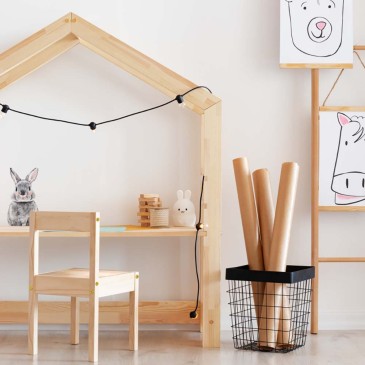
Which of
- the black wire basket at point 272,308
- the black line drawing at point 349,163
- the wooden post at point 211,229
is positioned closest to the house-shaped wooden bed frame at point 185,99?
the wooden post at point 211,229

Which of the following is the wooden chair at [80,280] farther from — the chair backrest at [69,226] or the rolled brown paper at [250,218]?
the rolled brown paper at [250,218]

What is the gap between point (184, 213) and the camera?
3.67 m

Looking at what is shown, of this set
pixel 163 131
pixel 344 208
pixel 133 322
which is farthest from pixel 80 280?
pixel 344 208

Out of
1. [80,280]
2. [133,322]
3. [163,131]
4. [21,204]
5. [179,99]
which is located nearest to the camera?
[80,280]

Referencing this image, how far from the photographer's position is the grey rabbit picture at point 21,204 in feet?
11.9

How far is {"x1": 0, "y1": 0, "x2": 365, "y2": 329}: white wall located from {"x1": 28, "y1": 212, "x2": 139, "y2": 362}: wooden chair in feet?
2.00

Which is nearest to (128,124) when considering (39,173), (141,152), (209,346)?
(141,152)

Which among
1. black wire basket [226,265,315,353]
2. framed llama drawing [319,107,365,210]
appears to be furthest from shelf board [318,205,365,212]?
black wire basket [226,265,315,353]

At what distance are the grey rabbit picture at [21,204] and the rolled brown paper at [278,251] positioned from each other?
1.10m

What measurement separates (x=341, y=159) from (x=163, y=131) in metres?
0.86

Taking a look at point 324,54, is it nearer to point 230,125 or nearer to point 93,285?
point 230,125

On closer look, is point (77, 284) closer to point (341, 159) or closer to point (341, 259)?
point (341, 259)

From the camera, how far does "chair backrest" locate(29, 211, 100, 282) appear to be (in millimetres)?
3090

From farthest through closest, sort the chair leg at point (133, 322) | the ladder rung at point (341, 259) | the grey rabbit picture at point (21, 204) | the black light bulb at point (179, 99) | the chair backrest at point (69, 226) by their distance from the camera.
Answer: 1. the ladder rung at point (341, 259)
2. the grey rabbit picture at point (21, 204)
3. the black light bulb at point (179, 99)
4. the chair leg at point (133, 322)
5. the chair backrest at point (69, 226)
